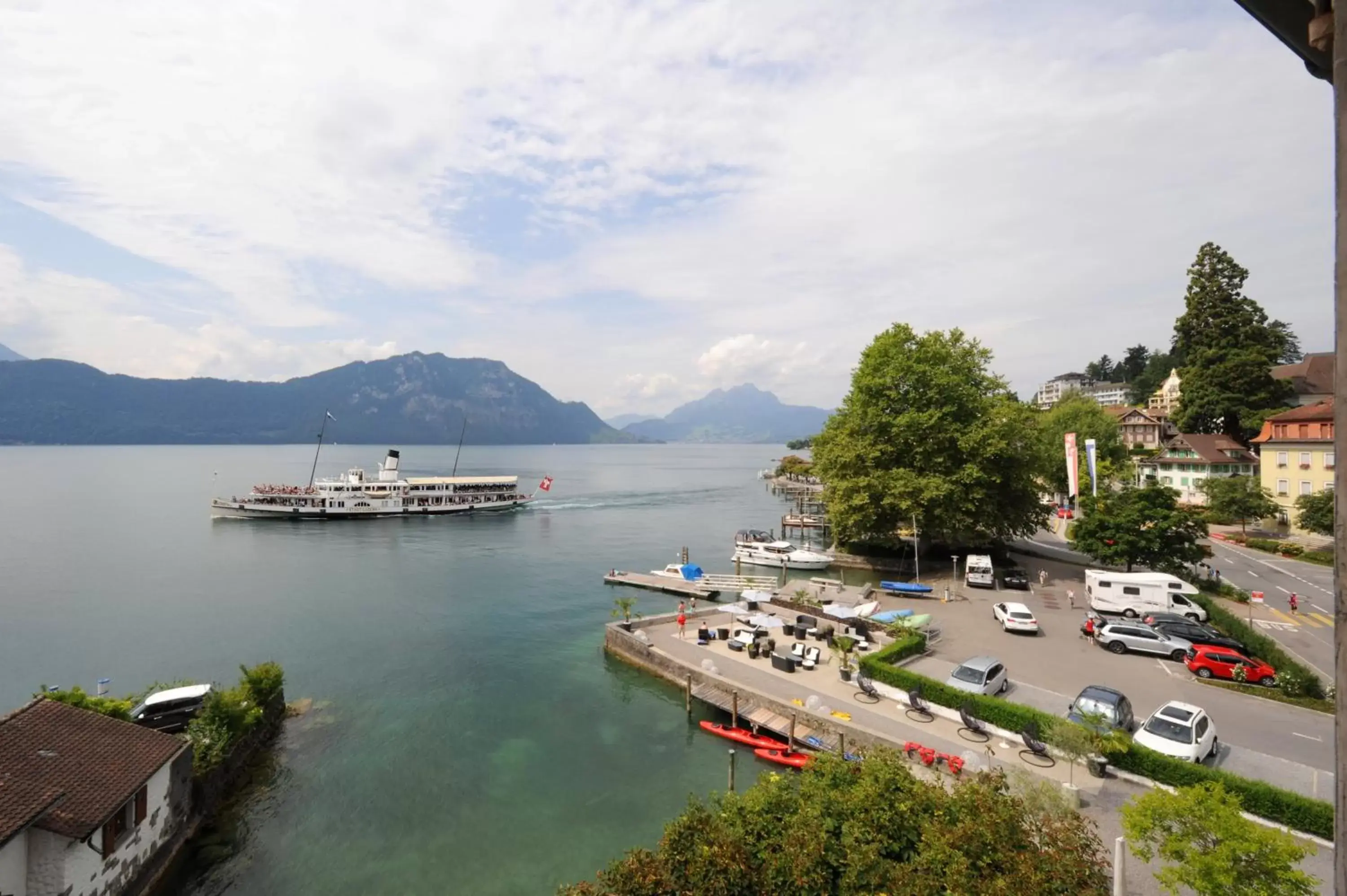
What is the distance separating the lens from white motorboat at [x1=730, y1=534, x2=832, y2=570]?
46.7m

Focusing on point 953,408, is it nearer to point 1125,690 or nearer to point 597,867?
point 1125,690

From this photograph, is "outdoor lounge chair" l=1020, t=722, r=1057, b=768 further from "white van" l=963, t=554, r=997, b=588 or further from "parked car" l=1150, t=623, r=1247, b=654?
"white van" l=963, t=554, r=997, b=588

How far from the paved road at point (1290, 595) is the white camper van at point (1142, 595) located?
2.73m

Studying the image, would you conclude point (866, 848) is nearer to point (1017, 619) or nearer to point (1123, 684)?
point (1123, 684)

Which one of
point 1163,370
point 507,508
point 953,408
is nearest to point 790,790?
point 953,408

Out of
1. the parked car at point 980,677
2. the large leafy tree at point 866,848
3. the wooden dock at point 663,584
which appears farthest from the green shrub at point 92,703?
the wooden dock at point 663,584

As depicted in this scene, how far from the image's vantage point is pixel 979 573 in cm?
3638

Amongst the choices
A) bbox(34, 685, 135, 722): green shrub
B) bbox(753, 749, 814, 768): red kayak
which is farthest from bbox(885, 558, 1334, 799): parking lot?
bbox(34, 685, 135, 722): green shrub

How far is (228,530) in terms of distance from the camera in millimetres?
69438

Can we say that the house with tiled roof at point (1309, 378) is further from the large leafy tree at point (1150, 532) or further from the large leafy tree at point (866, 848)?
the large leafy tree at point (866, 848)

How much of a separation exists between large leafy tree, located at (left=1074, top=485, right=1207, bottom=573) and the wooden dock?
2265 cm

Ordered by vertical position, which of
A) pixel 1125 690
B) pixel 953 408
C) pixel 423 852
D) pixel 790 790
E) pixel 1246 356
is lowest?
pixel 423 852

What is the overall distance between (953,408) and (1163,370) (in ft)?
345

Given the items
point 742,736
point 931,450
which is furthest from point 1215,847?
point 931,450
